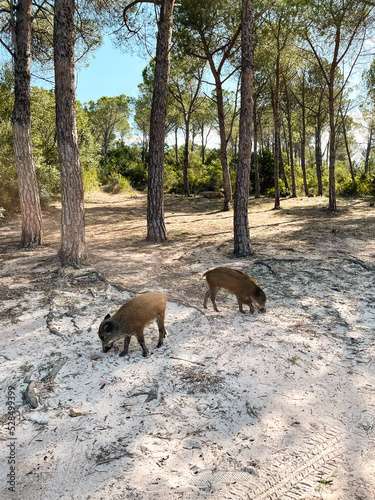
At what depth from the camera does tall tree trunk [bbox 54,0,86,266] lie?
7270 mm

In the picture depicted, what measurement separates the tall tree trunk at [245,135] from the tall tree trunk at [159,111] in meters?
2.67

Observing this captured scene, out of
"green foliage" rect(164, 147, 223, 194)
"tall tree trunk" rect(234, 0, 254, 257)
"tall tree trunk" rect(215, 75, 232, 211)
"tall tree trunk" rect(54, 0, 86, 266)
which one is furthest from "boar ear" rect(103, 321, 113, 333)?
"green foliage" rect(164, 147, 223, 194)

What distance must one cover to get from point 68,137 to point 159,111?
373cm

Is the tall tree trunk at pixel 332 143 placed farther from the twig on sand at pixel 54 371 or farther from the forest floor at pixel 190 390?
the twig on sand at pixel 54 371

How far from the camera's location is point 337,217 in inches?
642

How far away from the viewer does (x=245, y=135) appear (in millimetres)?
8656

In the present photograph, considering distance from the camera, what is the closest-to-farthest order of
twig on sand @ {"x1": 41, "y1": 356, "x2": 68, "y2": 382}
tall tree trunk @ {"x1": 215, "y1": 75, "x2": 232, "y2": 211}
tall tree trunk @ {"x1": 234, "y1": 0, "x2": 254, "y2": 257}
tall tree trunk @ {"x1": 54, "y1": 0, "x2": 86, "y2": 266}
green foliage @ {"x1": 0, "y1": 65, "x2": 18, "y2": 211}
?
twig on sand @ {"x1": 41, "y1": 356, "x2": 68, "y2": 382} < tall tree trunk @ {"x1": 54, "y1": 0, "x2": 86, "y2": 266} < tall tree trunk @ {"x1": 234, "y1": 0, "x2": 254, "y2": 257} < green foliage @ {"x1": 0, "y1": 65, "x2": 18, "y2": 211} < tall tree trunk @ {"x1": 215, "y1": 75, "x2": 232, "y2": 211}

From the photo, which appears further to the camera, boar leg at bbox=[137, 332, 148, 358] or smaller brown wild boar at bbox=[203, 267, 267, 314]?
smaller brown wild boar at bbox=[203, 267, 267, 314]

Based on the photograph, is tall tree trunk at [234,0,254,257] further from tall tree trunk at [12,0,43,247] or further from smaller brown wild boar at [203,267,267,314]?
tall tree trunk at [12,0,43,247]

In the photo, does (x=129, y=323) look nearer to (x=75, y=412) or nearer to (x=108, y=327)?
(x=108, y=327)

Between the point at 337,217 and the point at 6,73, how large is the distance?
1622 centimetres

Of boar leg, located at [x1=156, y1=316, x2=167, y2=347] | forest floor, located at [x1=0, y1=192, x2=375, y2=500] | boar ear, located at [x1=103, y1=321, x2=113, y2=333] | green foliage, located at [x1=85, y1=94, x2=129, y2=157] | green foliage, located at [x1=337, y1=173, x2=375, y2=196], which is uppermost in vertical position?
green foliage, located at [x1=85, y1=94, x2=129, y2=157]

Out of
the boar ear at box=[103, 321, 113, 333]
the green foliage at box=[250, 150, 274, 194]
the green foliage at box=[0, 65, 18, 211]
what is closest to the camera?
the boar ear at box=[103, 321, 113, 333]

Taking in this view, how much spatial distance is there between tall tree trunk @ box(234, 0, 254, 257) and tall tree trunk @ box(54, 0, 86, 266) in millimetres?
3897
